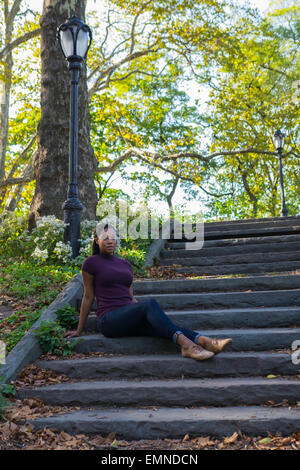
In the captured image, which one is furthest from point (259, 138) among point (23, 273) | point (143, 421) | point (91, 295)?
point (143, 421)

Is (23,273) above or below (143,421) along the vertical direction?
above

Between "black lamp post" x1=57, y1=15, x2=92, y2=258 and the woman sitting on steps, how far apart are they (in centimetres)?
196

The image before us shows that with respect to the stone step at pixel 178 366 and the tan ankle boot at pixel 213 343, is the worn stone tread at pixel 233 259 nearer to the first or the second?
the stone step at pixel 178 366

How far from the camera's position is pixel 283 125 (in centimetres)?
2272

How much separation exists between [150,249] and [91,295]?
11.7 ft

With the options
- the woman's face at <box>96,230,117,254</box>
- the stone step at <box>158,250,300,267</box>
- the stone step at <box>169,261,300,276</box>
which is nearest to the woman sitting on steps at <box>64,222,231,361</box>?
the woman's face at <box>96,230,117,254</box>

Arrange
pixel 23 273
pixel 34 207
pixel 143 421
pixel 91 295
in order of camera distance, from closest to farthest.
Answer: pixel 143 421, pixel 91 295, pixel 23 273, pixel 34 207

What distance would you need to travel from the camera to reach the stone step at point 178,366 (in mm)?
4082

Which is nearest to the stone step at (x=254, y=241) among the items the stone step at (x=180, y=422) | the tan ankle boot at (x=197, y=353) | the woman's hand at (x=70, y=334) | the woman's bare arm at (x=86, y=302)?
the woman's bare arm at (x=86, y=302)

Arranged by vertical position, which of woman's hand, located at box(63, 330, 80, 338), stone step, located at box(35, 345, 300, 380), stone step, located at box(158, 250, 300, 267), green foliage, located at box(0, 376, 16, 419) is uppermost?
stone step, located at box(158, 250, 300, 267)

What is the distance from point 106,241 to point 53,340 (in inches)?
47.2

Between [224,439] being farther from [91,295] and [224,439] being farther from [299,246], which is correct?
[299,246]

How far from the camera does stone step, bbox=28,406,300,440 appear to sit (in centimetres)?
334

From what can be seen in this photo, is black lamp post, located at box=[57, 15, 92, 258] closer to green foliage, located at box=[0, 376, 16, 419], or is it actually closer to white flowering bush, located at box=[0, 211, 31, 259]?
white flowering bush, located at box=[0, 211, 31, 259]
